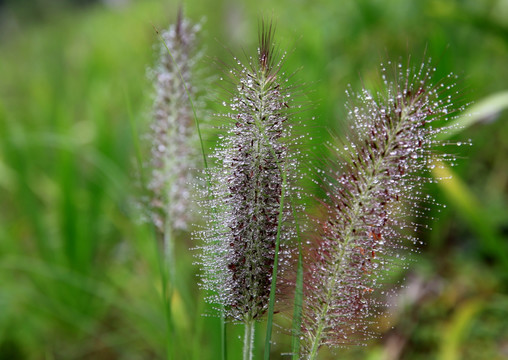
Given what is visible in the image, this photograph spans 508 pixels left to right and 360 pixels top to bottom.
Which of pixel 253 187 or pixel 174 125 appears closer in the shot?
pixel 253 187

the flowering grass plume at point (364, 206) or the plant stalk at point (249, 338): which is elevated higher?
the flowering grass plume at point (364, 206)

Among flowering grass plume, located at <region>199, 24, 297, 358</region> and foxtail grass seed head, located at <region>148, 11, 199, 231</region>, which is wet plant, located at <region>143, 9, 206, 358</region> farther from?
flowering grass plume, located at <region>199, 24, 297, 358</region>

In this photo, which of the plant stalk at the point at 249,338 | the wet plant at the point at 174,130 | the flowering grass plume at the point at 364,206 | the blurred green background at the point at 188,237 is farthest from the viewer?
the blurred green background at the point at 188,237

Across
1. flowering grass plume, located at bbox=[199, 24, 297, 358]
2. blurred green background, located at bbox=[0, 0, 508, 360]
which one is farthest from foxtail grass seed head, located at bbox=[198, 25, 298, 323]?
blurred green background, located at bbox=[0, 0, 508, 360]

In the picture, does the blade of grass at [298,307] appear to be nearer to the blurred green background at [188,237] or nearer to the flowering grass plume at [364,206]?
the flowering grass plume at [364,206]

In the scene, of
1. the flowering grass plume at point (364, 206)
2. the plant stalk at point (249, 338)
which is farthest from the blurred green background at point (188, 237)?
the flowering grass plume at point (364, 206)

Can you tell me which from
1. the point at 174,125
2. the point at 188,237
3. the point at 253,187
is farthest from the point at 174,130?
the point at 188,237

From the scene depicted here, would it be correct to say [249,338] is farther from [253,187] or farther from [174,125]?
[174,125]
